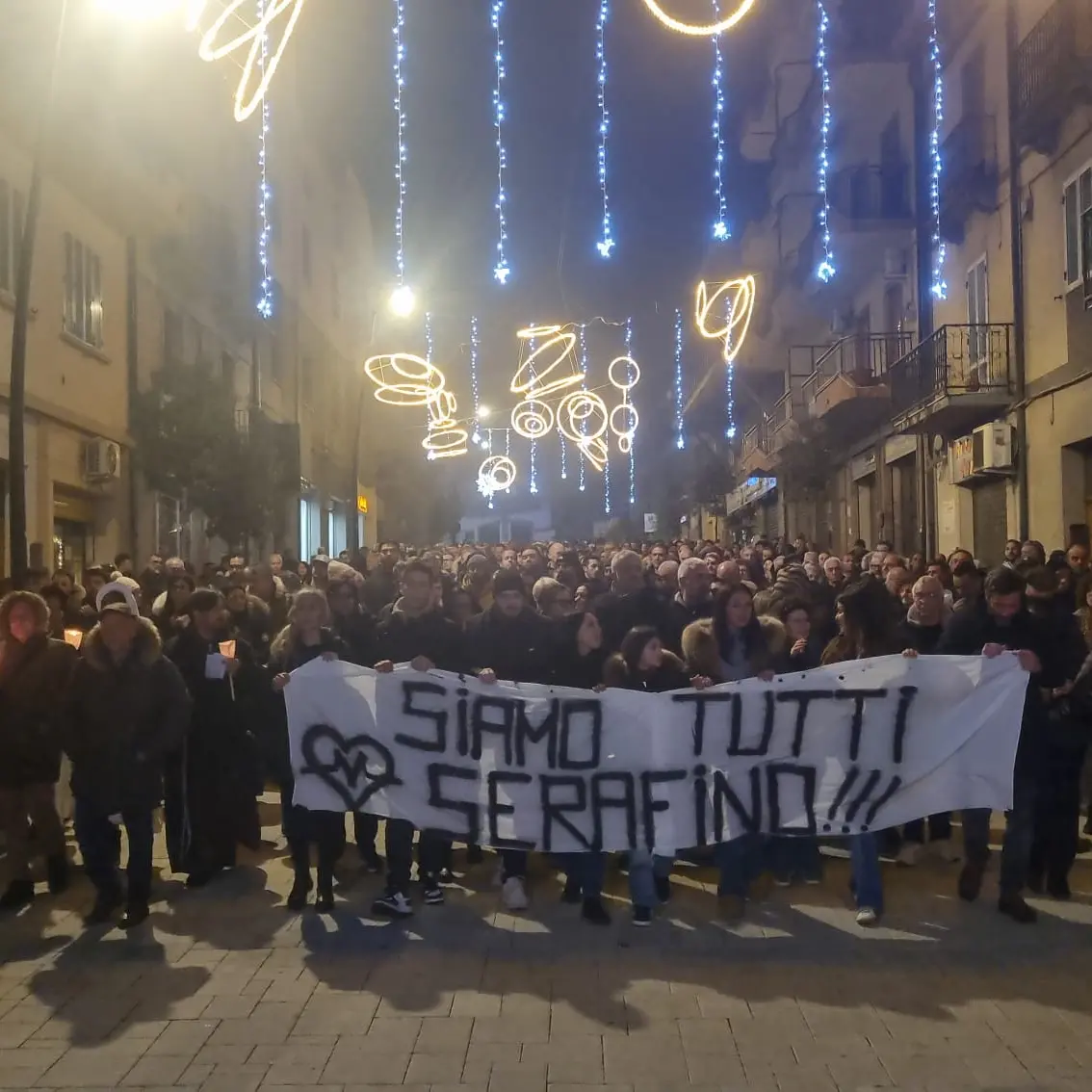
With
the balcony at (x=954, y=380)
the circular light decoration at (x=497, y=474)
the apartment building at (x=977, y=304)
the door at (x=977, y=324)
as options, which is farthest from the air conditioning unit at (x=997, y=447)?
the circular light decoration at (x=497, y=474)

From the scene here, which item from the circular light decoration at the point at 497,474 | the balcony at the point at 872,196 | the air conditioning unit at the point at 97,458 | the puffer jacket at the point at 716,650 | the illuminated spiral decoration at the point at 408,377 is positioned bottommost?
the puffer jacket at the point at 716,650

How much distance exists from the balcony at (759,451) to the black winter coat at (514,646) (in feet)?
89.5

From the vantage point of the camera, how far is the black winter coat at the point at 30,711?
→ 727 cm

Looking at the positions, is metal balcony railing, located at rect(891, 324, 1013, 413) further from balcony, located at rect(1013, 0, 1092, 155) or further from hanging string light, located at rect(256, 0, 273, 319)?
hanging string light, located at rect(256, 0, 273, 319)

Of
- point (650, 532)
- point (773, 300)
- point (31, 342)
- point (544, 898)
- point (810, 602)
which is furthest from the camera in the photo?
point (650, 532)

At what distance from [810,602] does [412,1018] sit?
4.42m

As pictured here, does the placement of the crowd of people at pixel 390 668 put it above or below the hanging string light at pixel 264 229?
below

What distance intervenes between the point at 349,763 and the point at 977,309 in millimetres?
17144

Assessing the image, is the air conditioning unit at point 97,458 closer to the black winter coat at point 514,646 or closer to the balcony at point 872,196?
the black winter coat at point 514,646

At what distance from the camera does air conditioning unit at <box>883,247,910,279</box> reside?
2603cm

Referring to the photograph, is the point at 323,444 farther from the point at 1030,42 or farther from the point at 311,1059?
the point at 311,1059

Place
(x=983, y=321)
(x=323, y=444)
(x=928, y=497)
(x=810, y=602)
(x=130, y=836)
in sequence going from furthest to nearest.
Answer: (x=323, y=444) < (x=928, y=497) < (x=983, y=321) < (x=810, y=602) < (x=130, y=836)

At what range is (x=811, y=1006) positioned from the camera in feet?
17.9

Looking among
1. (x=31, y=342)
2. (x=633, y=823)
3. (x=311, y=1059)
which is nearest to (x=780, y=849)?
(x=633, y=823)
